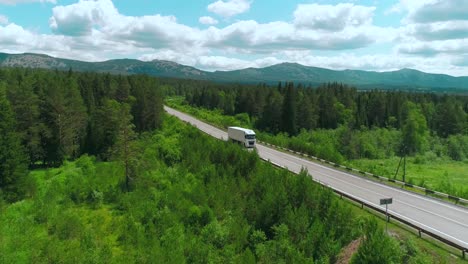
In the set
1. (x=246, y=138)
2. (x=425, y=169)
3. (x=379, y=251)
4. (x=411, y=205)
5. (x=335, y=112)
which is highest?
(x=379, y=251)

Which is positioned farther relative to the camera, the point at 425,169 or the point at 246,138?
the point at 425,169

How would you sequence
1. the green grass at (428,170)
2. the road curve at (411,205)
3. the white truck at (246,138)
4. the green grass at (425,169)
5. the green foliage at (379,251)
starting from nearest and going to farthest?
the green foliage at (379,251) < the road curve at (411,205) < the green grass at (428,170) < the green grass at (425,169) < the white truck at (246,138)

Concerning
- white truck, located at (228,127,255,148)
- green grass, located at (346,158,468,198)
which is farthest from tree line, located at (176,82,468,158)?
white truck, located at (228,127,255,148)

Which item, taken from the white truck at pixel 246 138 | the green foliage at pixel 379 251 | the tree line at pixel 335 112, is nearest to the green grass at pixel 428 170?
the tree line at pixel 335 112

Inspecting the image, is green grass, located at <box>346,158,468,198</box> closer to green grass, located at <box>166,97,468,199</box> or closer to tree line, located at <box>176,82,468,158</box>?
green grass, located at <box>166,97,468,199</box>

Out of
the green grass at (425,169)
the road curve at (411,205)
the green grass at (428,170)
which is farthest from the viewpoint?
the green grass at (425,169)

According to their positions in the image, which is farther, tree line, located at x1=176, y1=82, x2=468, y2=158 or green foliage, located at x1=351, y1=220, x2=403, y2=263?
tree line, located at x1=176, y1=82, x2=468, y2=158

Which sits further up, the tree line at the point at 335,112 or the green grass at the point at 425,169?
the tree line at the point at 335,112

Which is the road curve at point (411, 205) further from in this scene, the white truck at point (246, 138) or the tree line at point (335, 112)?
the tree line at point (335, 112)

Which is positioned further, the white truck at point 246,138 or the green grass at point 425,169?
the white truck at point 246,138

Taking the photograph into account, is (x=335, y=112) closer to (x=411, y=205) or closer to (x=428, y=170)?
(x=428, y=170)

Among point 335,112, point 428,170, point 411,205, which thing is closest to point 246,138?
point 428,170
